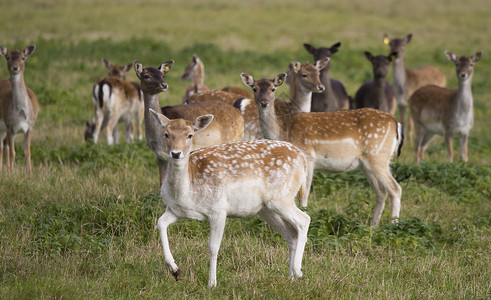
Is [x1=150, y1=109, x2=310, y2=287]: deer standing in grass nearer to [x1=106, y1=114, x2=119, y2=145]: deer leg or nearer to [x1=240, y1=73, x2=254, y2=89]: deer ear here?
[x1=240, y1=73, x2=254, y2=89]: deer ear

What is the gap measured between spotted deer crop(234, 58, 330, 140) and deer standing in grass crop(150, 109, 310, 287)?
269 cm

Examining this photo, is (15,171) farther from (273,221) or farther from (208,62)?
(208,62)

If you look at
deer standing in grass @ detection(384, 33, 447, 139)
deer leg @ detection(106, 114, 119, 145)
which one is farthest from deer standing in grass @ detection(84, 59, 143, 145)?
deer standing in grass @ detection(384, 33, 447, 139)

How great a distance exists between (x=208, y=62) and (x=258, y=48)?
3716 millimetres

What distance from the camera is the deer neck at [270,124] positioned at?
25.3ft

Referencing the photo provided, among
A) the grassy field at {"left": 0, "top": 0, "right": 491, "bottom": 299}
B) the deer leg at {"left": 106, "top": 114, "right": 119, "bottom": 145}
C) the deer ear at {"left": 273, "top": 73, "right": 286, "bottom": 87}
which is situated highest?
the deer ear at {"left": 273, "top": 73, "right": 286, "bottom": 87}

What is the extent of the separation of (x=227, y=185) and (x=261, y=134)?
3752mm

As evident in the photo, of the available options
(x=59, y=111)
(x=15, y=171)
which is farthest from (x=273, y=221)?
(x=59, y=111)

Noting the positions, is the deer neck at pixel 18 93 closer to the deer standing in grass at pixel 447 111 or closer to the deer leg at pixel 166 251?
the deer leg at pixel 166 251

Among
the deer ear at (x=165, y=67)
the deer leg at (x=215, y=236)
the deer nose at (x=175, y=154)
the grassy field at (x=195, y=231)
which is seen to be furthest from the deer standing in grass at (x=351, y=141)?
the deer nose at (x=175, y=154)

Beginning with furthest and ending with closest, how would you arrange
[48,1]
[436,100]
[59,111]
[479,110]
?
[48,1], [479,110], [59,111], [436,100]

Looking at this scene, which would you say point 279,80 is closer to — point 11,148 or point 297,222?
point 297,222

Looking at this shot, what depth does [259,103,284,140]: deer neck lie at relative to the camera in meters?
7.71

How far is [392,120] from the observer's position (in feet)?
24.8
